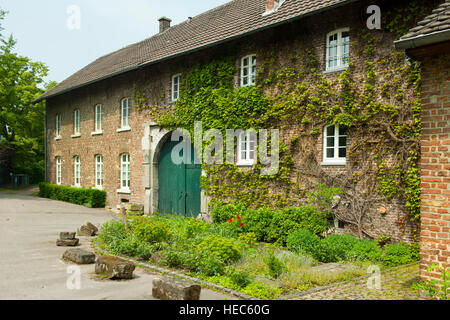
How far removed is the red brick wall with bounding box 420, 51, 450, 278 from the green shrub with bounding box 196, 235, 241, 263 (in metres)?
3.14

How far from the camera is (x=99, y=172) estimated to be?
21109 mm

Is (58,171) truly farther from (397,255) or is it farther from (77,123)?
(397,255)

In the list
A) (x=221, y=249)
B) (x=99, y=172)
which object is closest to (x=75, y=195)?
(x=99, y=172)

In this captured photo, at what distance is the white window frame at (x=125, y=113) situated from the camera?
61.6 ft

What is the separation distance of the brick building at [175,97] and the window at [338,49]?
0.08ft

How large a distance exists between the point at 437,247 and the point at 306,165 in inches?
210

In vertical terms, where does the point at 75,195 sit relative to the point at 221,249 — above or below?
below

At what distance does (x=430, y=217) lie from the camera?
6.02m

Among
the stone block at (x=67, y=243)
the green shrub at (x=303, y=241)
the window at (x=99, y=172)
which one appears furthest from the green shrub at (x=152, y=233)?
the window at (x=99, y=172)

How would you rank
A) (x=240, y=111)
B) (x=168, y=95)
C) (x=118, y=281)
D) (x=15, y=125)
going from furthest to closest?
(x=15, y=125), (x=168, y=95), (x=240, y=111), (x=118, y=281)

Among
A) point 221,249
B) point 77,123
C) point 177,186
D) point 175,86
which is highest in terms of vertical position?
point 175,86

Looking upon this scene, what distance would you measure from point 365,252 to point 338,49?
521 centimetres
